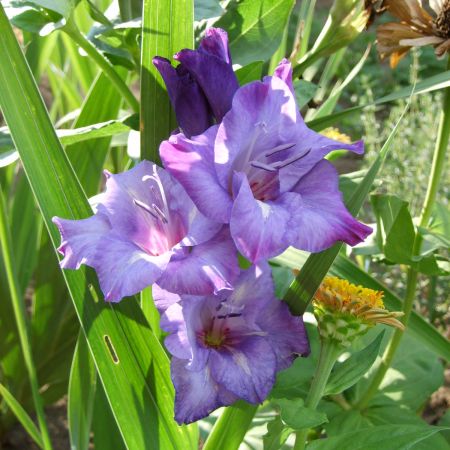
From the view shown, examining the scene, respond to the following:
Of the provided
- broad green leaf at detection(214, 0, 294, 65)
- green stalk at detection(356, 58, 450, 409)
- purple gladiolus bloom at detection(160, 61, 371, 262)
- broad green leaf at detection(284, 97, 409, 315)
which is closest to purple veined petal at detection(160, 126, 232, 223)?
purple gladiolus bloom at detection(160, 61, 371, 262)

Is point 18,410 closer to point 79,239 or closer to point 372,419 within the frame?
point 79,239

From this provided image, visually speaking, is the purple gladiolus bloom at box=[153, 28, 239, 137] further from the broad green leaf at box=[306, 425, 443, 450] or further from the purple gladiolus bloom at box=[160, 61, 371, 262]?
the broad green leaf at box=[306, 425, 443, 450]

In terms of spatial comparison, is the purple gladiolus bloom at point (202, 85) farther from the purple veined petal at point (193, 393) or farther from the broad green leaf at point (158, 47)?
the purple veined petal at point (193, 393)

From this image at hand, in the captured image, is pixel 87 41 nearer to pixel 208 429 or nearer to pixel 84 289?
pixel 84 289

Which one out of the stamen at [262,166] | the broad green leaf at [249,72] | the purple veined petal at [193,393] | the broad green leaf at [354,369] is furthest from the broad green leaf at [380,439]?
the broad green leaf at [249,72]

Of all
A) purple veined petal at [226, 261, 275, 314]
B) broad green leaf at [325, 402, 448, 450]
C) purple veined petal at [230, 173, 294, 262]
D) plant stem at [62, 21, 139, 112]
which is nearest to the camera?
purple veined petal at [230, 173, 294, 262]
